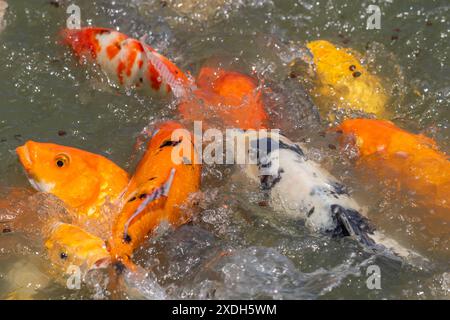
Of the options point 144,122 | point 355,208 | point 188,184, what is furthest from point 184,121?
point 355,208

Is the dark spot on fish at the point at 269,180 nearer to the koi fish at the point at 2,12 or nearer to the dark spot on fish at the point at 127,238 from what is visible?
the dark spot on fish at the point at 127,238

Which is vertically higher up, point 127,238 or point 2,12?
point 2,12

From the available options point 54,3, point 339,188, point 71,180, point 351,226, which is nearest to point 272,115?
point 339,188

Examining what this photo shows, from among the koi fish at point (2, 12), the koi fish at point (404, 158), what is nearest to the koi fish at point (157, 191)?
the koi fish at point (404, 158)

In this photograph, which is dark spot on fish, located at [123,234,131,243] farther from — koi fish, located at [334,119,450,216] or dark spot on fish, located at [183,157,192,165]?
koi fish, located at [334,119,450,216]

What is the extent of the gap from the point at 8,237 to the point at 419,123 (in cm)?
276

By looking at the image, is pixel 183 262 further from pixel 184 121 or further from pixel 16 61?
pixel 16 61

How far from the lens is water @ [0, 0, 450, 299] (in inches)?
133

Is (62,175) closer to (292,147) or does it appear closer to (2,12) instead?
(292,147)

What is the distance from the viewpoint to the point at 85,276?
3.30 m

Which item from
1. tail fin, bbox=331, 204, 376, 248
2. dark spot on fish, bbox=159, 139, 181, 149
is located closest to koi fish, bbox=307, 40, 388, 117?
tail fin, bbox=331, 204, 376, 248

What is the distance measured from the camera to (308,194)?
3561 mm

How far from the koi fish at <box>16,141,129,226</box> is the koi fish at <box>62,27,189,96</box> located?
0.89 meters

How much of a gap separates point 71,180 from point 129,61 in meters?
1.06
